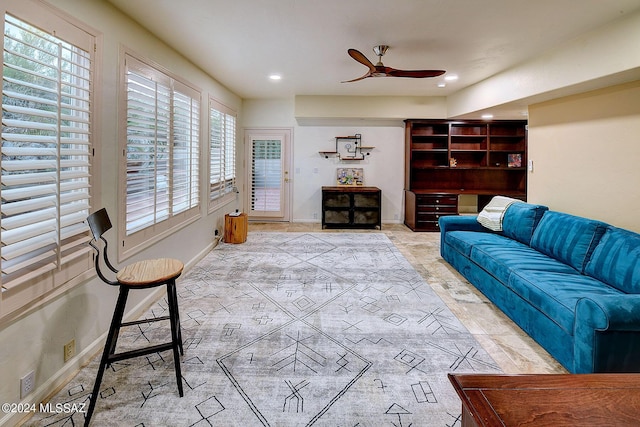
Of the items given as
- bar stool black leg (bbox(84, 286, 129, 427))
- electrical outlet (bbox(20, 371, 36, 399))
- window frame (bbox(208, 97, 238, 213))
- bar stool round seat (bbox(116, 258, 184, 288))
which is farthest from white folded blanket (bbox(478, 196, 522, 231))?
electrical outlet (bbox(20, 371, 36, 399))

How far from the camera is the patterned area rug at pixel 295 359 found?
1.81 metres

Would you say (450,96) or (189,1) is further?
(450,96)

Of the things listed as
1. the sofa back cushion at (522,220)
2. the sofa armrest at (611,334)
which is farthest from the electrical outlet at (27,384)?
the sofa back cushion at (522,220)

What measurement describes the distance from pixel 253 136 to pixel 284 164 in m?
0.91

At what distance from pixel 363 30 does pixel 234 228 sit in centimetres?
358

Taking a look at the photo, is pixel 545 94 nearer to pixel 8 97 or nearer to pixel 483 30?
pixel 483 30

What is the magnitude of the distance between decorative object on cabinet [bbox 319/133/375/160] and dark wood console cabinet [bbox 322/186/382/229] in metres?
0.87

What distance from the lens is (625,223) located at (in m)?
3.09

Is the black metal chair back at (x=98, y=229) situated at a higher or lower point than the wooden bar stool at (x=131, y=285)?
higher

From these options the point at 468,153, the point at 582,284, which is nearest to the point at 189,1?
the point at 582,284

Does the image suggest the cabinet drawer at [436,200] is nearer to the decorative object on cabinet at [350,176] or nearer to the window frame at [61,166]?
the decorative object on cabinet at [350,176]

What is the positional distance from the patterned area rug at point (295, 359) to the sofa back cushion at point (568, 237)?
1.21 metres

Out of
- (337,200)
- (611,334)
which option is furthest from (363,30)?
(337,200)

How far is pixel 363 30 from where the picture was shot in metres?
3.22
